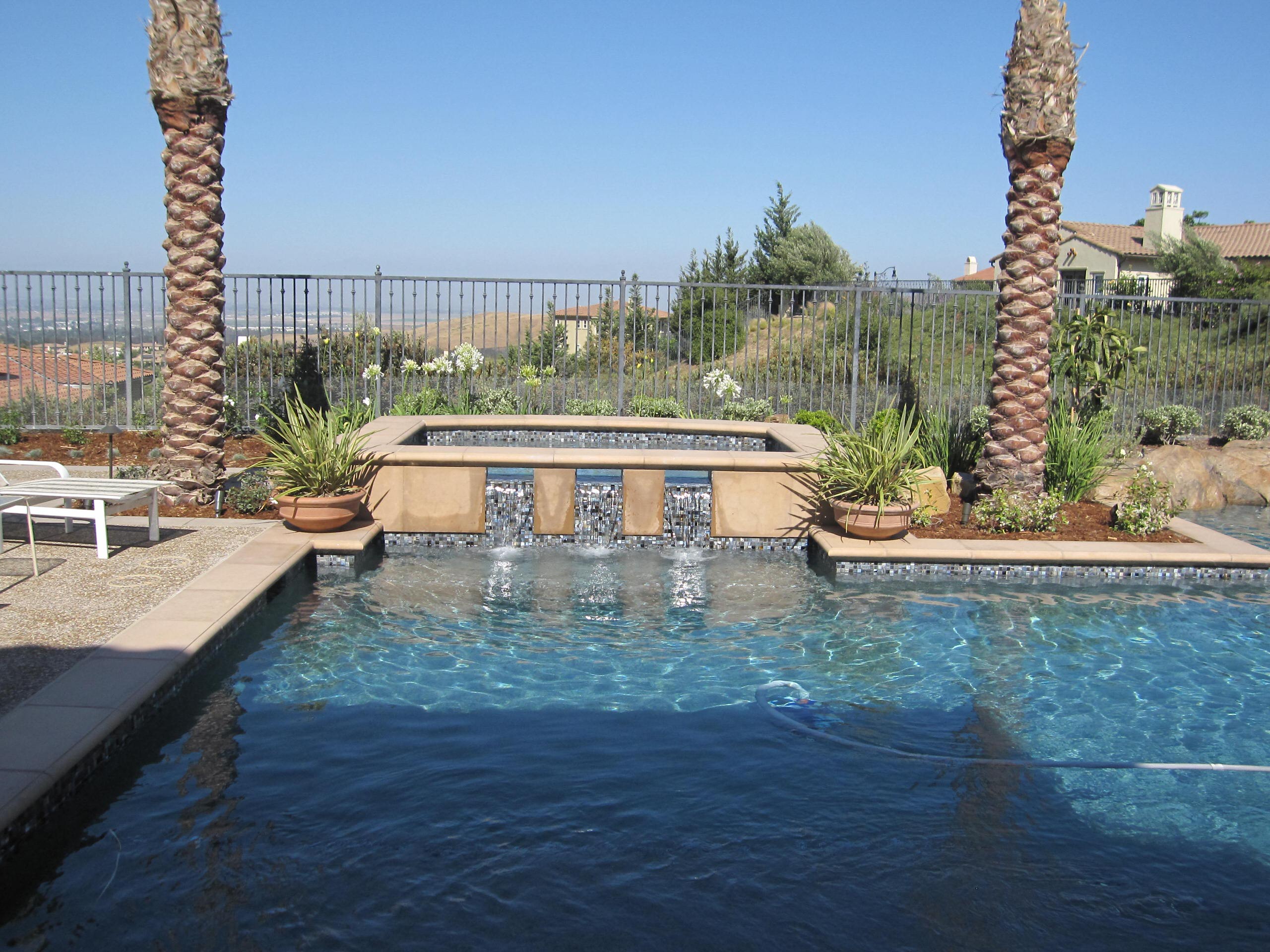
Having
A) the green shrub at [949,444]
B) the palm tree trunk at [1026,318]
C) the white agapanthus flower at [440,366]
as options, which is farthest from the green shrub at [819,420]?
the white agapanthus flower at [440,366]

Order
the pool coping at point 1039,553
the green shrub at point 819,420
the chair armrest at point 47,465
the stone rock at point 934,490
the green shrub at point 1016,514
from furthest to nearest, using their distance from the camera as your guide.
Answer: the green shrub at point 819,420
the stone rock at point 934,490
the green shrub at point 1016,514
the pool coping at point 1039,553
the chair armrest at point 47,465

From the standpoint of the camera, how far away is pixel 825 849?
428 cm

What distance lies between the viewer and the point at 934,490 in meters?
9.71

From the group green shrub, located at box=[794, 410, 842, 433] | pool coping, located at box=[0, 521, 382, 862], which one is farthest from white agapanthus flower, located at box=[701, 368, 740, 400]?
pool coping, located at box=[0, 521, 382, 862]

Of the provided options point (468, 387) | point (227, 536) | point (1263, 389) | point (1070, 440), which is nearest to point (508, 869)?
point (227, 536)

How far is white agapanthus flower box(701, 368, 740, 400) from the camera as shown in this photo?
13734 mm

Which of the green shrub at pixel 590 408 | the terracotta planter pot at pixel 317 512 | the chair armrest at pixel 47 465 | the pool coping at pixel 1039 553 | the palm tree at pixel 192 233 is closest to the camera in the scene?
the chair armrest at pixel 47 465

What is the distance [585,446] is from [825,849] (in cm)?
826

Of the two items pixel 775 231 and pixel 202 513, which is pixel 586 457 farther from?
pixel 775 231

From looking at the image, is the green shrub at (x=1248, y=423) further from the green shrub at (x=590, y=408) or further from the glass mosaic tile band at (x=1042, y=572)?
the green shrub at (x=590, y=408)

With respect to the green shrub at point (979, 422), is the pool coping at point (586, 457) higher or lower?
lower

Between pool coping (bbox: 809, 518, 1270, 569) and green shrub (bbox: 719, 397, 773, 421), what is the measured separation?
16.5 feet

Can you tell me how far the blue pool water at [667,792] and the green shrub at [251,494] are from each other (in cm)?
213

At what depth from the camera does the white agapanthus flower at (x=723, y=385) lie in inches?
541
